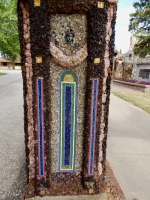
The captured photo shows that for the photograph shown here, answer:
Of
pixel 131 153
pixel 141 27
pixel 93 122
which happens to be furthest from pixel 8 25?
pixel 93 122

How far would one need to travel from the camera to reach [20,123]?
494 centimetres

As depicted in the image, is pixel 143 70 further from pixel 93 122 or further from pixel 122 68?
pixel 93 122

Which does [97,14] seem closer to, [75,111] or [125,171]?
[75,111]

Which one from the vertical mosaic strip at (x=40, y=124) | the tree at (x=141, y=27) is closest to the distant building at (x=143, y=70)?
the tree at (x=141, y=27)

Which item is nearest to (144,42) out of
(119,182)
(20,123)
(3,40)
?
(3,40)

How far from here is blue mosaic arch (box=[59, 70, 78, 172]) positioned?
190 centimetres

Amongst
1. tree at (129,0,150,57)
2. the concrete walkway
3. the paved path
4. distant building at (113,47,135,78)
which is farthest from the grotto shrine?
distant building at (113,47,135,78)

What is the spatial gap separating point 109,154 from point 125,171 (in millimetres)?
569

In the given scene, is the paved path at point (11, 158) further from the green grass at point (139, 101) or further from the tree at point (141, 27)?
the tree at point (141, 27)

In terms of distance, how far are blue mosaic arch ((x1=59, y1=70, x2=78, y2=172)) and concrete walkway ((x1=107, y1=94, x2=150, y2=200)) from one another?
102 cm

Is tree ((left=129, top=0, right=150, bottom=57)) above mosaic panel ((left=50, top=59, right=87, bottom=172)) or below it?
above

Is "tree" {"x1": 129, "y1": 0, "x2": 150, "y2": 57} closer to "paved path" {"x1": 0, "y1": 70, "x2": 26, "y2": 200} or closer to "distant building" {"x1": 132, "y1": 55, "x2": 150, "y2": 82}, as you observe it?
"distant building" {"x1": 132, "y1": 55, "x2": 150, "y2": 82}

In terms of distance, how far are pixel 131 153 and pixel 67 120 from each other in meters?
2.15

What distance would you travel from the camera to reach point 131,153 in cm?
347
